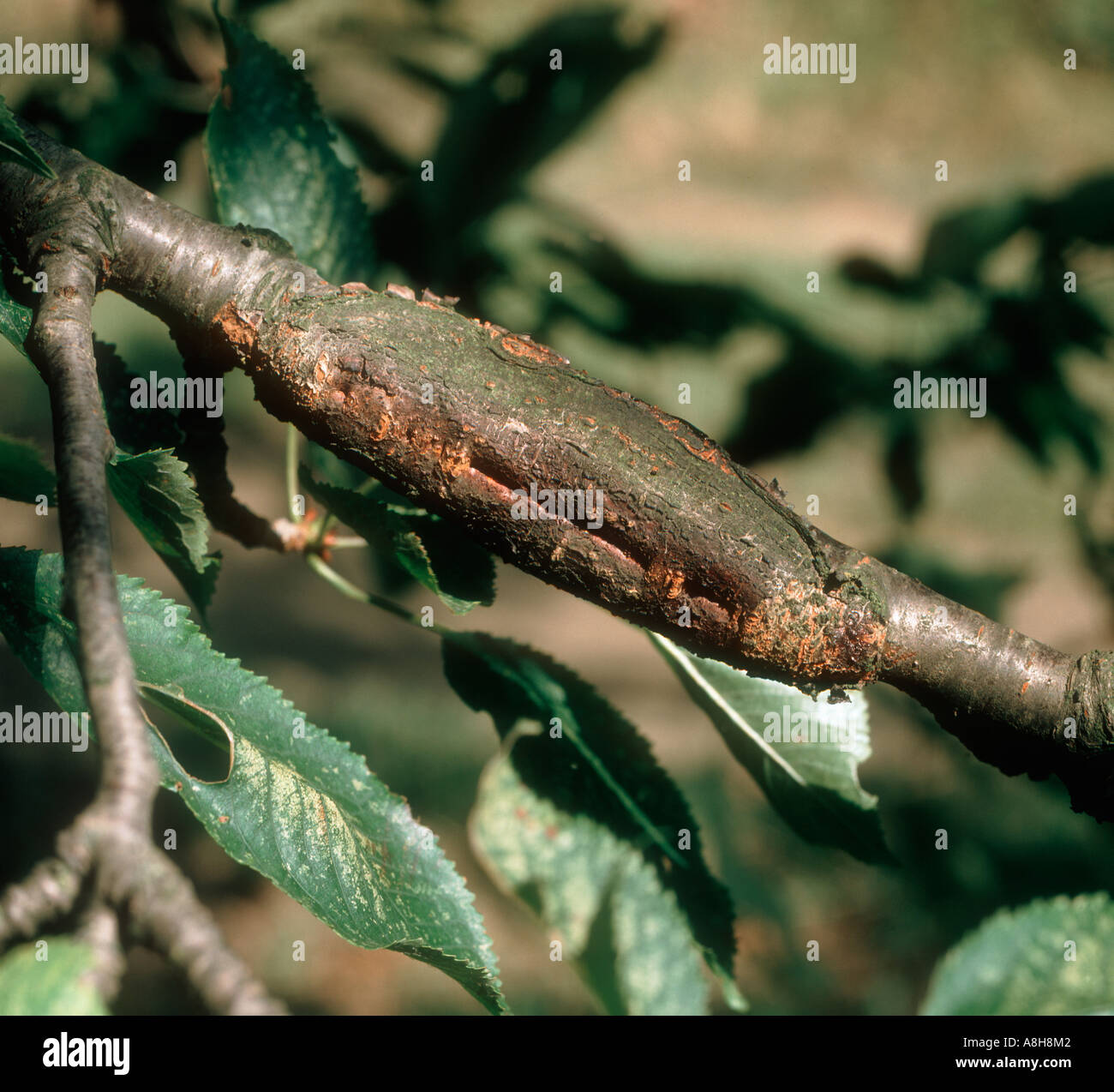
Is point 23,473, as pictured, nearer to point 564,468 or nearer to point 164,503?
point 164,503

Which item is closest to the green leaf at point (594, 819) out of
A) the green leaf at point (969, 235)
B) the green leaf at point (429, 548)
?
the green leaf at point (429, 548)

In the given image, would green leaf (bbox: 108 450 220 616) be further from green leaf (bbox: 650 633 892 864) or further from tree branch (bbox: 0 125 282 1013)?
green leaf (bbox: 650 633 892 864)

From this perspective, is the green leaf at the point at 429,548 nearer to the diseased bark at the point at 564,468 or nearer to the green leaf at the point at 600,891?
the diseased bark at the point at 564,468

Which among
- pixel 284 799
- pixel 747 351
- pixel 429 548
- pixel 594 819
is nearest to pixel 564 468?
pixel 429 548

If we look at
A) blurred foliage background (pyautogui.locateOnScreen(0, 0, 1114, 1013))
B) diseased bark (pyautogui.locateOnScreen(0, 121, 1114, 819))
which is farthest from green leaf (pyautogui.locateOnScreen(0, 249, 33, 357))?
blurred foliage background (pyautogui.locateOnScreen(0, 0, 1114, 1013))

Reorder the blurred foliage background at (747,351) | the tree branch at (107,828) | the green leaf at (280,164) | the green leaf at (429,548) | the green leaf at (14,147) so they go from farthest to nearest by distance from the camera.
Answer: the blurred foliage background at (747,351)
the green leaf at (280,164)
the green leaf at (429,548)
the green leaf at (14,147)
the tree branch at (107,828)
